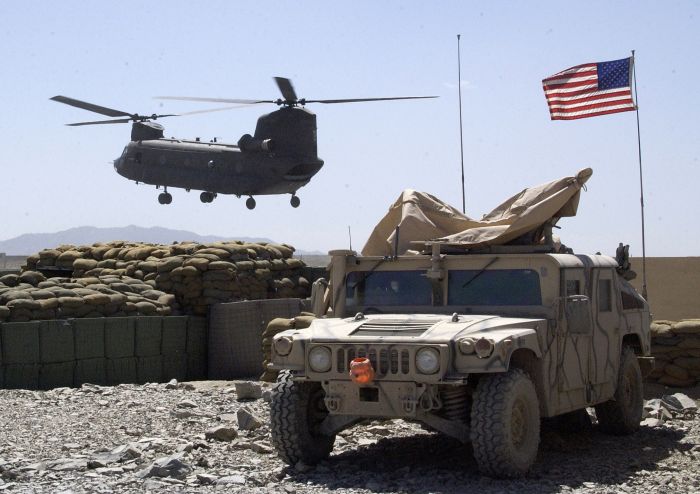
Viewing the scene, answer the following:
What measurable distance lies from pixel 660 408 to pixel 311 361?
4878 millimetres

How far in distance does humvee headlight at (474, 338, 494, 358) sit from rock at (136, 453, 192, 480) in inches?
89.4

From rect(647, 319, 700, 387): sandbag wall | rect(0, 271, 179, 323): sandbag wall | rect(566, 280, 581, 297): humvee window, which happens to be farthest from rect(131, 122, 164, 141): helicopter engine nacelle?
rect(566, 280, 581, 297): humvee window

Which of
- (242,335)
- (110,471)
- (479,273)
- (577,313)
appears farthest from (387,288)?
(242,335)

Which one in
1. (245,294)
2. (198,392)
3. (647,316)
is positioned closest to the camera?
(647,316)

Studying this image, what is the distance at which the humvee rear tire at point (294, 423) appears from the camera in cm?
795

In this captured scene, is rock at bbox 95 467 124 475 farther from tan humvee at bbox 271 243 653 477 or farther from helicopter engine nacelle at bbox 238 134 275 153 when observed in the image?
helicopter engine nacelle at bbox 238 134 275 153

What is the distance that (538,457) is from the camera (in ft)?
28.6

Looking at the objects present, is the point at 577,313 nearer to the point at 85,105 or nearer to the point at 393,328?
the point at 393,328

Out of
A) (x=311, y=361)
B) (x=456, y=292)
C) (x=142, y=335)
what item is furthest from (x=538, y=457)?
(x=142, y=335)

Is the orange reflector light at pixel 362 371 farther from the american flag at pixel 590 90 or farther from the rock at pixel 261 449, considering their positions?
the american flag at pixel 590 90

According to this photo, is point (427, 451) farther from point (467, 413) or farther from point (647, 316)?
point (647, 316)

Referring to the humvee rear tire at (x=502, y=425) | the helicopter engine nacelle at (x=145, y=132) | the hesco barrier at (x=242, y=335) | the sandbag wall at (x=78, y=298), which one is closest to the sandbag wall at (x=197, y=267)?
the sandbag wall at (x=78, y=298)

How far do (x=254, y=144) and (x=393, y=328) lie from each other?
26.4 meters

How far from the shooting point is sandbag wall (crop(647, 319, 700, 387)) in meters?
11.9
